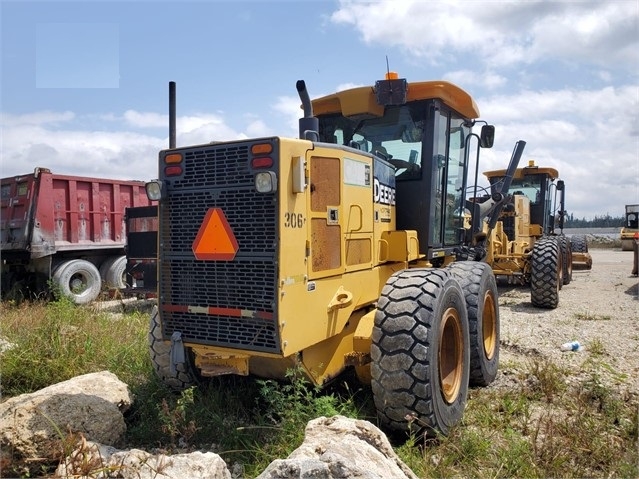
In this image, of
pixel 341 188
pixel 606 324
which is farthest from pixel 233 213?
pixel 606 324

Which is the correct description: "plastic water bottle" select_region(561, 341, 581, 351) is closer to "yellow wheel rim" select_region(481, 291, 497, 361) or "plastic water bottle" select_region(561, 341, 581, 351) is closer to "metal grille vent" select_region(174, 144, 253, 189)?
"yellow wheel rim" select_region(481, 291, 497, 361)

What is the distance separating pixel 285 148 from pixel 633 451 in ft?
9.57

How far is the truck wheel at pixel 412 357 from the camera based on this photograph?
10.8ft

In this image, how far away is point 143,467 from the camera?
8.86ft

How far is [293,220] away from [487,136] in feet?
10.6

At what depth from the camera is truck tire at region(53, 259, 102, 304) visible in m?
10.1

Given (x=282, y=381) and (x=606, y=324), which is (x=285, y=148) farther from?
(x=606, y=324)

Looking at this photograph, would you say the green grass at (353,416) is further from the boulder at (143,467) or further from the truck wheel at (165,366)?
the boulder at (143,467)

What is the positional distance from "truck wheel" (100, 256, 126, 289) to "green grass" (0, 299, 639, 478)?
6027 millimetres

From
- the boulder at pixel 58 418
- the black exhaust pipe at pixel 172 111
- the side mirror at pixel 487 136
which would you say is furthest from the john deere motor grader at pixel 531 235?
the boulder at pixel 58 418

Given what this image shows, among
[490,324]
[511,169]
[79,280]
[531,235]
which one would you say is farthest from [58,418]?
[531,235]

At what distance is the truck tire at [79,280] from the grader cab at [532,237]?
7.96 m

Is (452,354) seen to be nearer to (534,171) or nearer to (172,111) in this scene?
(172,111)

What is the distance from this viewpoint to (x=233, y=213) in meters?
3.26
